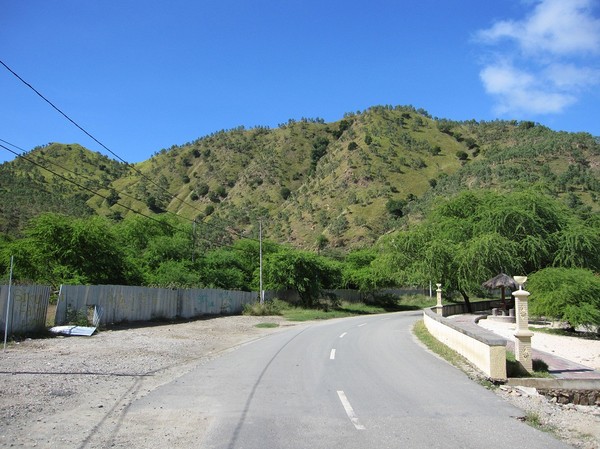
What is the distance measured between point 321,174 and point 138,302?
8720 centimetres

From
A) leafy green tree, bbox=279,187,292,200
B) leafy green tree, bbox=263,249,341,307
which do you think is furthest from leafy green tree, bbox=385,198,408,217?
leafy green tree, bbox=263,249,341,307

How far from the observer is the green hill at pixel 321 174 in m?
76.3

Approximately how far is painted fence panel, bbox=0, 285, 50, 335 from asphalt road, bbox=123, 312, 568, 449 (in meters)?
8.02

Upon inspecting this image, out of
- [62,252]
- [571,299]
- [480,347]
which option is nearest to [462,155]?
[571,299]

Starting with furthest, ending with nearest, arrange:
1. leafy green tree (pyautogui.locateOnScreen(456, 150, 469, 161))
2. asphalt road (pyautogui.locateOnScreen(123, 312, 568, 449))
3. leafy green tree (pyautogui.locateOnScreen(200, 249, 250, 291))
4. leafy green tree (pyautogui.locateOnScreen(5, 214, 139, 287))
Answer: leafy green tree (pyautogui.locateOnScreen(456, 150, 469, 161)) → leafy green tree (pyautogui.locateOnScreen(200, 249, 250, 291)) → leafy green tree (pyautogui.locateOnScreen(5, 214, 139, 287)) → asphalt road (pyautogui.locateOnScreen(123, 312, 568, 449))

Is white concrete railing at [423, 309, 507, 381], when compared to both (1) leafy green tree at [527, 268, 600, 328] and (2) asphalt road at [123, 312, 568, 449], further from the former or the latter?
(1) leafy green tree at [527, 268, 600, 328]

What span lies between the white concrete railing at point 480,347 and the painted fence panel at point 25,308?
14.9m

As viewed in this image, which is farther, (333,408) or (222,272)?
(222,272)

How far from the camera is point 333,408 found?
28.6 ft

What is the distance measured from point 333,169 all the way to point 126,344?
3669 inches

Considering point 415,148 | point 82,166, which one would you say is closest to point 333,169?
point 415,148

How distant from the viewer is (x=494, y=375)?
11609mm

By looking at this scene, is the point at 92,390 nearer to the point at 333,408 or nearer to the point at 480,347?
the point at 333,408

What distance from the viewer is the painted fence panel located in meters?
17.5
